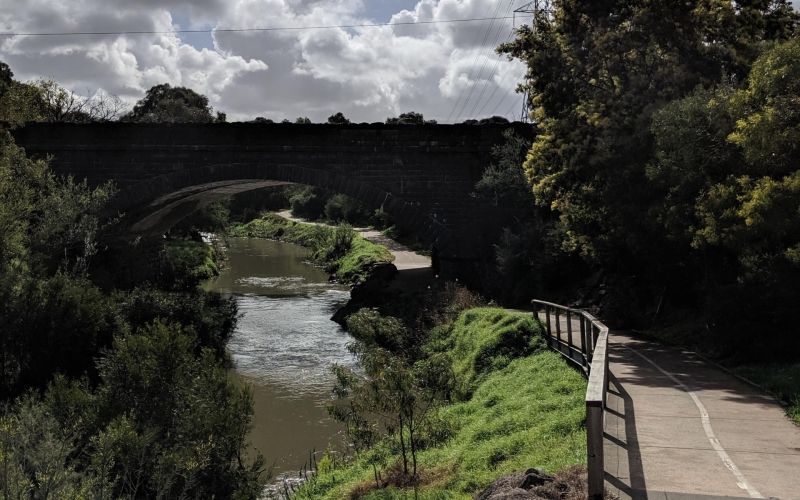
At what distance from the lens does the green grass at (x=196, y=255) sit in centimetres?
4003

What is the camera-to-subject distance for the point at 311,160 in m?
25.9

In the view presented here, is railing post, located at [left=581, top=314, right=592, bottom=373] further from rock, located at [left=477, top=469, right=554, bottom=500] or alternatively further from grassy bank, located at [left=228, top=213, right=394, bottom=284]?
grassy bank, located at [left=228, top=213, right=394, bottom=284]

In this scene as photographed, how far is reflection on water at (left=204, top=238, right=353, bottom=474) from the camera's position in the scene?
51.8ft

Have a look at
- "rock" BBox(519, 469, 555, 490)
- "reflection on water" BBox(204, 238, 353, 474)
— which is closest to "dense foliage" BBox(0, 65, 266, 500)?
"reflection on water" BBox(204, 238, 353, 474)

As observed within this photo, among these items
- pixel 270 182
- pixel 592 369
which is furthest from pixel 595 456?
pixel 270 182

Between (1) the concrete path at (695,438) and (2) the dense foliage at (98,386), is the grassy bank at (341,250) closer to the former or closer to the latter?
(2) the dense foliage at (98,386)

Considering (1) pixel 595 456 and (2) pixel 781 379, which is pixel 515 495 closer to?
A: (1) pixel 595 456

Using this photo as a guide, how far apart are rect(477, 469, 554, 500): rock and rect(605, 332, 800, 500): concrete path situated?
61 centimetres

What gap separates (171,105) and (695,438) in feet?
201

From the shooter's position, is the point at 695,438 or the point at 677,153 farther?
the point at 677,153

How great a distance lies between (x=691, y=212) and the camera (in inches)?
555

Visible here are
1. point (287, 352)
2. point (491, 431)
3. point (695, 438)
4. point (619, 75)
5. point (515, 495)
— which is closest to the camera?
point (515, 495)

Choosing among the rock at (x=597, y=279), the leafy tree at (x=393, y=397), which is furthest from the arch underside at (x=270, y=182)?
the leafy tree at (x=393, y=397)

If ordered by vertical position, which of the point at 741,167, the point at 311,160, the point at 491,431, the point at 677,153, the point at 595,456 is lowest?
the point at 491,431
